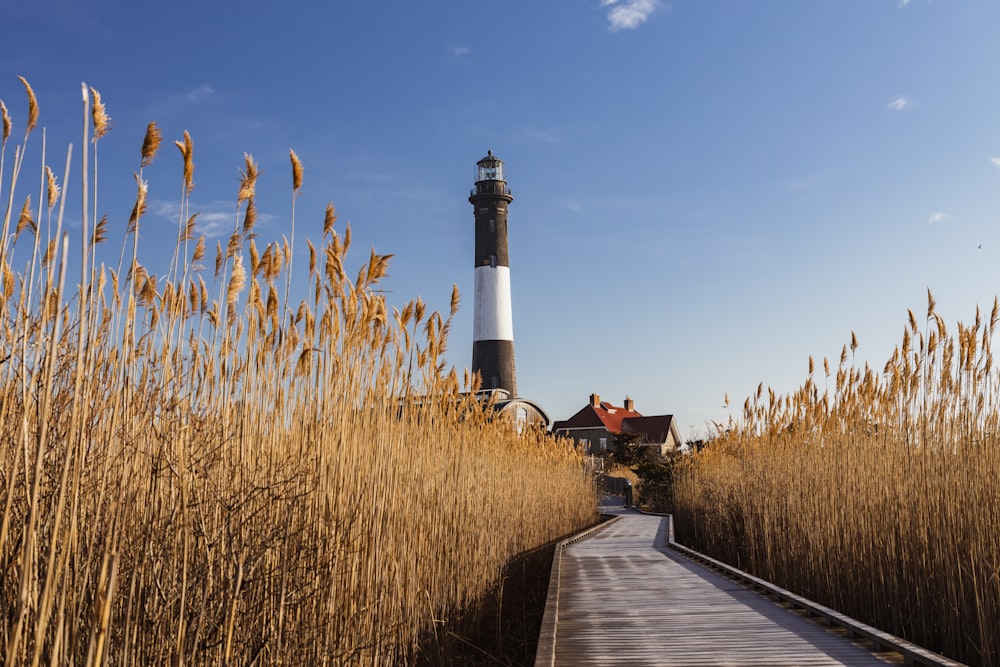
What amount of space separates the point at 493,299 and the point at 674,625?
1984 centimetres

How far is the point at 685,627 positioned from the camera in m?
4.31

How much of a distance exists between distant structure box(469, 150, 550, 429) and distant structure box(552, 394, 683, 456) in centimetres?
804

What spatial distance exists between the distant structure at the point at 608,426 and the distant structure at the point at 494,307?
8.04 metres

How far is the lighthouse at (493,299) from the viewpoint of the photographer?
23.8 m

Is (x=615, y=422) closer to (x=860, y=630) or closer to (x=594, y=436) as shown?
(x=594, y=436)

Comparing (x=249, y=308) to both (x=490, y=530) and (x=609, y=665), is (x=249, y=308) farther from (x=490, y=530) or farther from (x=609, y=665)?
(x=490, y=530)

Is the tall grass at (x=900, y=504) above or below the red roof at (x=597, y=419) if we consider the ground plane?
below

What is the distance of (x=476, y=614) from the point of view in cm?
497

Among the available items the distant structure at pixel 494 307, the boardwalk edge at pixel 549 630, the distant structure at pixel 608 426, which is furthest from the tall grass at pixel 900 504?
the distant structure at pixel 608 426

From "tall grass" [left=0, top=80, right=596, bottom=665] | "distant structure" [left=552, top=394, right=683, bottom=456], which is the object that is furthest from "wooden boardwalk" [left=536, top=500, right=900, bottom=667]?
"distant structure" [left=552, top=394, right=683, bottom=456]

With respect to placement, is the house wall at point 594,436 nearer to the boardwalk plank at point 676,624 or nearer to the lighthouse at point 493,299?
the lighthouse at point 493,299

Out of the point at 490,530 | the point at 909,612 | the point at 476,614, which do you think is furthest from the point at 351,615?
the point at 909,612

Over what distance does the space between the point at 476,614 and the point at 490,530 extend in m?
0.65

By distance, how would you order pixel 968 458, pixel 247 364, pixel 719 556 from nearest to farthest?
1. pixel 247 364
2. pixel 968 458
3. pixel 719 556
